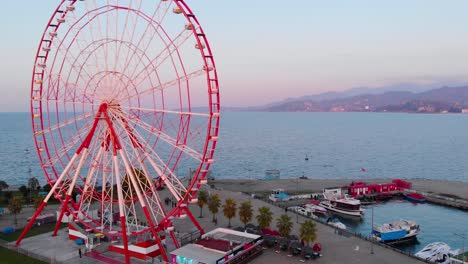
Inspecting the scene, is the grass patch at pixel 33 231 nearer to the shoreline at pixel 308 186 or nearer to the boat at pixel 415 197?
the shoreline at pixel 308 186

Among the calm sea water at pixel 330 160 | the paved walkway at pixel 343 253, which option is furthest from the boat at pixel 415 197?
the calm sea water at pixel 330 160

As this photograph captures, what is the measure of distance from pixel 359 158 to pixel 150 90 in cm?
11804

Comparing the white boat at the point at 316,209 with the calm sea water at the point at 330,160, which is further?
the calm sea water at the point at 330,160

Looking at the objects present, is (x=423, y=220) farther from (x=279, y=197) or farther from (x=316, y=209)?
(x=279, y=197)

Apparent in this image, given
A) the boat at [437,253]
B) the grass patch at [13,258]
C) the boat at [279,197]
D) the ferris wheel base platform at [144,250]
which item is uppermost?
the ferris wheel base platform at [144,250]

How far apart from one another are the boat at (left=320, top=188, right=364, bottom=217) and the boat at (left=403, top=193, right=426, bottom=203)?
13309 mm

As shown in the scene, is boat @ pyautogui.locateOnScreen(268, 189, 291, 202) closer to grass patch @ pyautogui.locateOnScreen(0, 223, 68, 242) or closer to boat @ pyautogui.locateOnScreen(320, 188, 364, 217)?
boat @ pyautogui.locateOnScreen(320, 188, 364, 217)

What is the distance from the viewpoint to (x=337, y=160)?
136 m

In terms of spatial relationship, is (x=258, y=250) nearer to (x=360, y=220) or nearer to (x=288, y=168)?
(x=360, y=220)

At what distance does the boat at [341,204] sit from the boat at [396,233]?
10050mm

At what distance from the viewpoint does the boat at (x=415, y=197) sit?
2668 inches

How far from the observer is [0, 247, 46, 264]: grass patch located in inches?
1383

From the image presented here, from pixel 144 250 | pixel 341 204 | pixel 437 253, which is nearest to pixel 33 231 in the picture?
pixel 144 250

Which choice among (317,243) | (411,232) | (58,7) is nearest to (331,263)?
(317,243)
